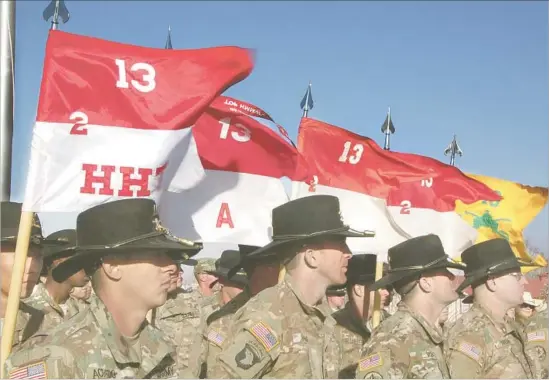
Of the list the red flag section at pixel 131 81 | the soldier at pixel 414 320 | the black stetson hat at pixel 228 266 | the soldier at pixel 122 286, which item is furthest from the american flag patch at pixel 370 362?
the black stetson hat at pixel 228 266

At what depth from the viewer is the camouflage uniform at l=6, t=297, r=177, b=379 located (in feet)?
11.6

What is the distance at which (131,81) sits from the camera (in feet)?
20.5

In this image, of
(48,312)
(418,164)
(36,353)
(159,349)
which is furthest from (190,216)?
(418,164)

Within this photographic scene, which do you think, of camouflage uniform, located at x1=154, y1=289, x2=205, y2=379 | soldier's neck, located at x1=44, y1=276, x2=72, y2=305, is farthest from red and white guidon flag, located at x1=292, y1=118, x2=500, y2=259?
camouflage uniform, located at x1=154, y1=289, x2=205, y2=379

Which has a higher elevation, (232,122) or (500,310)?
(232,122)

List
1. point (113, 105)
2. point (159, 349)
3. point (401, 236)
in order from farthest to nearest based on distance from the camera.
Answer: point (401, 236) → point (113, 105) → point (159, 349)

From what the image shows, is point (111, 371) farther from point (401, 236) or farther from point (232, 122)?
point (401, 236)

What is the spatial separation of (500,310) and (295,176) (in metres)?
2.88

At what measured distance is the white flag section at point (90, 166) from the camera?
557 cm

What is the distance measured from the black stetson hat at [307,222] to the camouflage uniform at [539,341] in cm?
335

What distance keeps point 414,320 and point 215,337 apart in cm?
198

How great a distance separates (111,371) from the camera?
3.73m

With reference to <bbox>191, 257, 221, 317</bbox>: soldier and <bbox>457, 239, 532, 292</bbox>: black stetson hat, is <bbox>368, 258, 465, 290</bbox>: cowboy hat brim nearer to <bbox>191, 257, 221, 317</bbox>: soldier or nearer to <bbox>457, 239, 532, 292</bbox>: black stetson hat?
<bbox>457, 239, 532, 292</bbox>: black stetson hat

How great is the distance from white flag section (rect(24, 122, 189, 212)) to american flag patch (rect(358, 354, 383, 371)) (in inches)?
90.4
